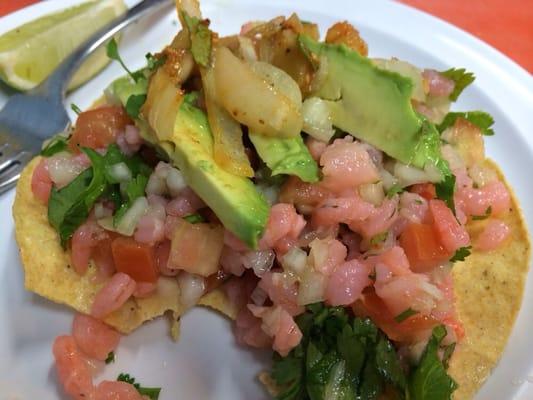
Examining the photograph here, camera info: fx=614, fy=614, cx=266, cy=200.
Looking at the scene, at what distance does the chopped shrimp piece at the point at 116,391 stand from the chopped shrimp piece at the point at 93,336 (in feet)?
0.45

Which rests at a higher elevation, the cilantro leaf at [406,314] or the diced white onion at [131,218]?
the cilantro leaf at [406,314]

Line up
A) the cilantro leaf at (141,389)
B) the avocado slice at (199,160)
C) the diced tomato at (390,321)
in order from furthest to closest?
the cilantro leaf at (141,389) → the diced tomato at (390,321) → the avocado slice at (199,160)

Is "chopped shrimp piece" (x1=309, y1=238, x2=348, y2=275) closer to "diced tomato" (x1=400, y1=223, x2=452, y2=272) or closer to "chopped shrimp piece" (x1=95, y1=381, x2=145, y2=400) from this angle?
"diced tomato" (x1=400, y1=223, x2=452, y2=272)

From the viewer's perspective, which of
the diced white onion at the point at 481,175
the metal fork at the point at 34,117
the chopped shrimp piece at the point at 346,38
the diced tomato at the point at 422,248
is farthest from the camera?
the metal fork at the point at 34,117

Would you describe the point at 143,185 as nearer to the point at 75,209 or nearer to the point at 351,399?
the point at 75,209

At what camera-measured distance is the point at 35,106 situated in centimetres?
301

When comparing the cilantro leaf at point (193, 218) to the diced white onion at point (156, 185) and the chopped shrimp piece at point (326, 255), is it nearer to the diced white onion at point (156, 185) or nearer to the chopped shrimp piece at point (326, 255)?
the diced white onion at point (156, 185)

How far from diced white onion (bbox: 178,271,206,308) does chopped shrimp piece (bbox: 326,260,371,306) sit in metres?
0.54

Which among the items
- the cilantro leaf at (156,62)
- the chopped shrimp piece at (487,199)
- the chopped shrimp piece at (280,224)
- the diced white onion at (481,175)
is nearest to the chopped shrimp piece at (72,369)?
the chopped shrimp piece at (280,224)

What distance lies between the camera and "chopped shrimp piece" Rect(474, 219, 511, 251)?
2436 mm

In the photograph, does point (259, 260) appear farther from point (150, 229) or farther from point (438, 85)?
point (438, 85)

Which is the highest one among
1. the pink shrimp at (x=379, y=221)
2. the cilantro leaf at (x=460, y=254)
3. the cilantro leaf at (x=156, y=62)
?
the cilantro leaf at (x=156, y=62)

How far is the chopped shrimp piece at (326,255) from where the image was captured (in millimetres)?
2074

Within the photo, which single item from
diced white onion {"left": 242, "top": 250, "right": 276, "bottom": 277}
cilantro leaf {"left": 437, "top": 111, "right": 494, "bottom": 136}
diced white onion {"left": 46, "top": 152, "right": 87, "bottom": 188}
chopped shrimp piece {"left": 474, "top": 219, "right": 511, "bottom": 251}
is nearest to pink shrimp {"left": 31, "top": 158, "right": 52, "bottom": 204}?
diced white onion {"left": 46, "top": 152, "right": 87, "bottom": 188}
